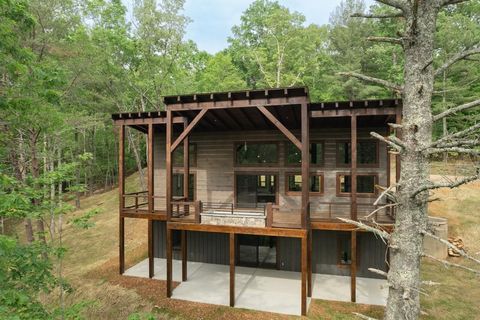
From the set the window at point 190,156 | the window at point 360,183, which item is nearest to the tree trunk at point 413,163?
the window at point 360,183

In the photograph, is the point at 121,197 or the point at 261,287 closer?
the point at 261,287

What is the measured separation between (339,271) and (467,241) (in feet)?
24.8

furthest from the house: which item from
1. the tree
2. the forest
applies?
the tree

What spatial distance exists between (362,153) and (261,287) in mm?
7106

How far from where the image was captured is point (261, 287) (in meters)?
10.8

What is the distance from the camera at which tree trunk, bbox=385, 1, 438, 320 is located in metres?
3.56

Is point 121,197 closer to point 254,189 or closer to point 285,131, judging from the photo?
point 254,189

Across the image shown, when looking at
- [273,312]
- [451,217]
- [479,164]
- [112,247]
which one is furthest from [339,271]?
[112,247]

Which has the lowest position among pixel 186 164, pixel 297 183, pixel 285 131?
pixel 297 183

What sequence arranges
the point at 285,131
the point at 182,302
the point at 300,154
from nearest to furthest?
the point at 285,131, the point at 182,302, the point at 300,154

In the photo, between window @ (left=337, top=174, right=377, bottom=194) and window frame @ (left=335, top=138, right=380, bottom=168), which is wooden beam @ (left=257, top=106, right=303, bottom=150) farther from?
window @ (left=337, top=174, right=377, bottom=194)

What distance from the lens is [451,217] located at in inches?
612

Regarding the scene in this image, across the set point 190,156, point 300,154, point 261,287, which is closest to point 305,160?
point 300,154

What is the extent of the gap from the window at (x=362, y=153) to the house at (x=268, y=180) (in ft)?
0.13
